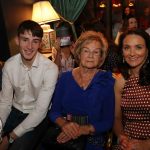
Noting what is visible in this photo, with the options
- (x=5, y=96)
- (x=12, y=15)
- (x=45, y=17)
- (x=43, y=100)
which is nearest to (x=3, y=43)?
(x=12, y=15)

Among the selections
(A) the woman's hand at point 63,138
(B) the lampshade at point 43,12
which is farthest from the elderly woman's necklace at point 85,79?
(B) the lampshade at point 43,12

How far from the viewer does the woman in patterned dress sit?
72.9 inches

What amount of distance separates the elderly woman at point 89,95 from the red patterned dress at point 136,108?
130 millimetres

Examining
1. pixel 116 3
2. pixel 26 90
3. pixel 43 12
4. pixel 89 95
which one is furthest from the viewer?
pixel 116 3

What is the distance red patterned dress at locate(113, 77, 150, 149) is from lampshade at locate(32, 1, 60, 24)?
218 cm

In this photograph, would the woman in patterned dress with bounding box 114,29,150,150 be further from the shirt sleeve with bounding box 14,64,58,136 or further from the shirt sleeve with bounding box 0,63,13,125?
the shirt sleeve with bounding box 0,63,13,125

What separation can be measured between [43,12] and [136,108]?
7.79 ft

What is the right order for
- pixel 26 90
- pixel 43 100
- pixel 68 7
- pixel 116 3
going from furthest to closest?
pixel 116 3 < pixel 68 7 < pixel 26 90 < pixel 43 100

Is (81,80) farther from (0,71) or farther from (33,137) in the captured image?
(0,71)

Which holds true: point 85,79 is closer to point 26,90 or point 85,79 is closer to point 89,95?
point 89,95

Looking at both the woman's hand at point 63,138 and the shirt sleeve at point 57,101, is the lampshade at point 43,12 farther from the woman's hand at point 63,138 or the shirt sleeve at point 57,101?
the woman's hand at point 63,138

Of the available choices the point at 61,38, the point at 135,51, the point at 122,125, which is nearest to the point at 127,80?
the point at 135,51

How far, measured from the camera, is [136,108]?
187cm

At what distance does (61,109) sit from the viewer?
2.14 meters
